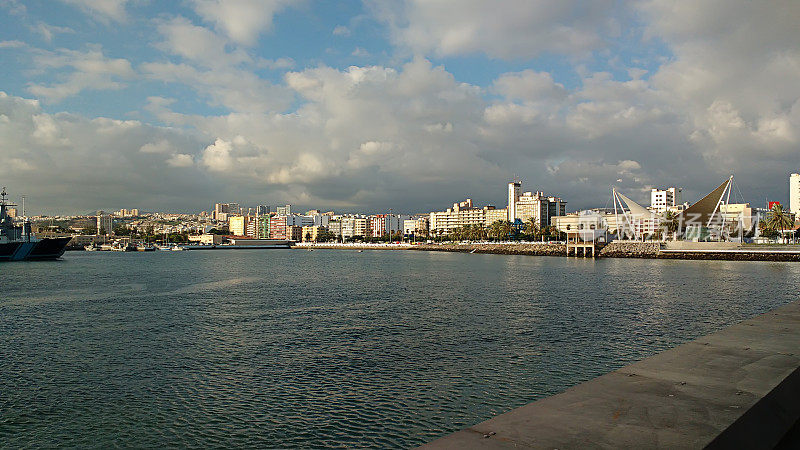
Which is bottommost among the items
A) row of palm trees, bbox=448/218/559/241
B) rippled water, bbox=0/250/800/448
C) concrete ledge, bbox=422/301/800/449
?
rippled water, bbox=0/250/800/448

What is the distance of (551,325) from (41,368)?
1844 cm

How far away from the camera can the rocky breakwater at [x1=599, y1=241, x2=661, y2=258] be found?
3764 inches

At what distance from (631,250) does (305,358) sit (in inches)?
3915

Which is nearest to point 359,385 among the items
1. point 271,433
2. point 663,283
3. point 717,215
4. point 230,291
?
point 271,433

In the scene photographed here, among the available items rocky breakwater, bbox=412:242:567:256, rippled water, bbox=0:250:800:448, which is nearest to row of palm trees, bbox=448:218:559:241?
rocky breakwater, bbox=412:242:567:256

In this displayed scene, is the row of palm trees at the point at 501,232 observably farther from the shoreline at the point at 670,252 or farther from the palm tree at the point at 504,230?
the shoreline at the point at 670,252

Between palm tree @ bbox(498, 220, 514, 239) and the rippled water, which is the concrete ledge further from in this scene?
palm tree @ bbox(498, 220, 514, 239)

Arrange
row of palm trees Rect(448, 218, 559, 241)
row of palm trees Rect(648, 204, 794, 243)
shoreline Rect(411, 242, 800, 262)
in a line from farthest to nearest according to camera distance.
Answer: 1. row of palm trees Rect(448, 218, 559, 241)
2. row of palm trees Rect(648, 204, 794, 243)
3. shoreline Rect(411, 242, 800, 262)

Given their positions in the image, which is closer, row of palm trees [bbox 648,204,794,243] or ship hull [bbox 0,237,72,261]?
ship hull [bbox 0,237,72,261]

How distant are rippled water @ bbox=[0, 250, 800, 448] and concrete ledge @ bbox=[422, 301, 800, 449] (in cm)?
358

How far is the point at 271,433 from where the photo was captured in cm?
983

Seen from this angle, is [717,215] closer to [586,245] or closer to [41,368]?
[586,245]

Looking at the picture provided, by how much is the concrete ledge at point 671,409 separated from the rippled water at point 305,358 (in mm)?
3578

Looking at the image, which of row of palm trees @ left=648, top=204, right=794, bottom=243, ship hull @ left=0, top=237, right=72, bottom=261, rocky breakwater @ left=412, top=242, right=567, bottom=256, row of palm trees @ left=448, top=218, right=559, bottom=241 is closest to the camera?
ship hull @ left=0, top=237, right=72, bottom=261
